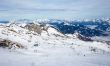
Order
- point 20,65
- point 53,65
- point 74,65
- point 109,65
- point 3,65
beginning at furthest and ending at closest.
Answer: point 109,65 < point 74,65 < point 53,65 < point 20,65 < point 3,65

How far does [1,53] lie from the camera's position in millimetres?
199750

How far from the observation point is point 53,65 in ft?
521

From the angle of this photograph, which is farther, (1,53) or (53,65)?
(1,53)

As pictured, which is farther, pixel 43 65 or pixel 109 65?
pixel 109 65

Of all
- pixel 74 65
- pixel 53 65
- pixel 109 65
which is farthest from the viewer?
pixel 109 65

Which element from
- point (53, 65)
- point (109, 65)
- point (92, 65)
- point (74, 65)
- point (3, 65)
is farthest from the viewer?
point (109, 65)

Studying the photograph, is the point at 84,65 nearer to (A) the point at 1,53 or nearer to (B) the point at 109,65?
(B) the point at 109,65

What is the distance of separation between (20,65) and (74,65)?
48445mm

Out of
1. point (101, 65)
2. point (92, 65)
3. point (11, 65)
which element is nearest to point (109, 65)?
point (101, 65)

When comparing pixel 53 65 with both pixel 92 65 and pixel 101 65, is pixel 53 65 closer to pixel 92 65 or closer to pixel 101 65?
pixel 92 65

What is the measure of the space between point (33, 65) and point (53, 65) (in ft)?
54.3

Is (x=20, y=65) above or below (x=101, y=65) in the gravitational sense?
above

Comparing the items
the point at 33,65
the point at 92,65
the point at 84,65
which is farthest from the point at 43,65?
the point at 92,65

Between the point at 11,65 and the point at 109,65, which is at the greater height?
the point at 11,65
